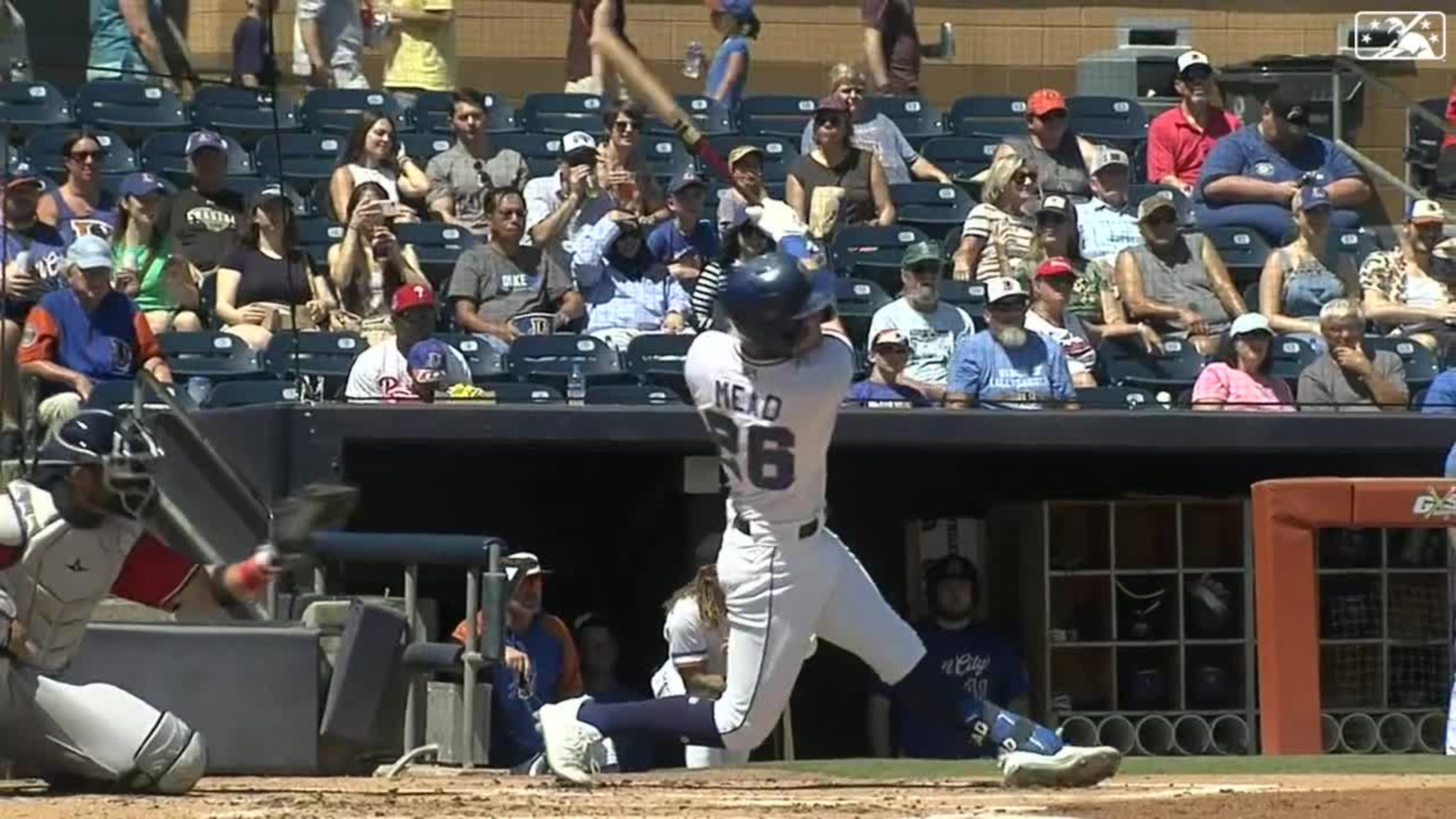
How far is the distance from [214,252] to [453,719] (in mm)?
2673

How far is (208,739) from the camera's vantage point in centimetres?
931

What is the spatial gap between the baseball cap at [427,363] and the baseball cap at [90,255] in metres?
1.20

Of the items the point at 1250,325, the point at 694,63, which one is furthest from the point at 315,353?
the point at 694,63

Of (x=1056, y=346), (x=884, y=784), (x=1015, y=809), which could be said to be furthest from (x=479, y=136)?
(x=1015, y=809)

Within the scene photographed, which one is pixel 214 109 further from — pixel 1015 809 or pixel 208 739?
pixel 1015 809

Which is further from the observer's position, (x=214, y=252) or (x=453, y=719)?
(x=214, y=252)

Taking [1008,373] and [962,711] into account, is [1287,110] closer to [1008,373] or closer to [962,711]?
[1008,373]

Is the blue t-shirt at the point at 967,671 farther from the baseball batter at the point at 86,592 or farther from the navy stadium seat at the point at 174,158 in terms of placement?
the baseball batter at the point at 86,592

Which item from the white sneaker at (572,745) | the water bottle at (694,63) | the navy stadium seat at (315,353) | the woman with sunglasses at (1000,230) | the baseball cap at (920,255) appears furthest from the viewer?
the water bottle at (694,63)

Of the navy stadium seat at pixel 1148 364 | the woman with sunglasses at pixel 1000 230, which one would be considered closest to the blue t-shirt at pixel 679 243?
the woman with sunglasses at pixel 1000 230

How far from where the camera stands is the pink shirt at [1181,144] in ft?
44.5

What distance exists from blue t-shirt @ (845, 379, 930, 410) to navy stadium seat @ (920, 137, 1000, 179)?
8.29ft

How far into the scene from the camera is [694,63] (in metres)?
14.8

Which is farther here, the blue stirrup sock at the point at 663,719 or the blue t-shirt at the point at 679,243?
the blue t-shirt at the point at 679,243
